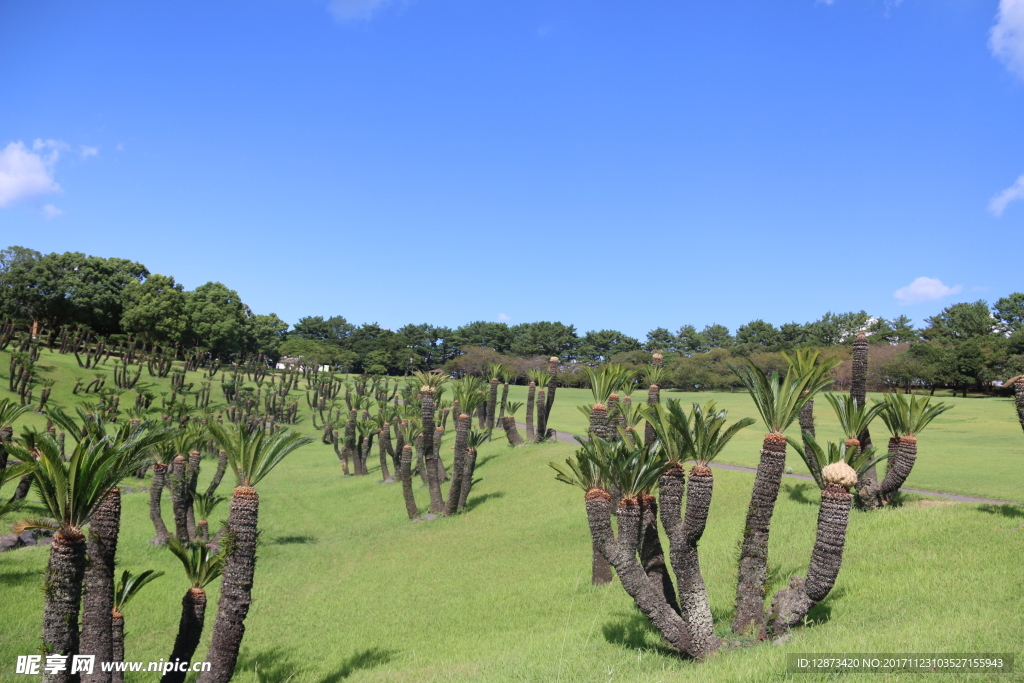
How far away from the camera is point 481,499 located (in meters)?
29.7

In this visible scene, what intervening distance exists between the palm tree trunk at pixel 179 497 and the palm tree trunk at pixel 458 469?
35.6ft

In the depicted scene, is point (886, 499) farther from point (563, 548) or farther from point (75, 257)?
point (75, 257)

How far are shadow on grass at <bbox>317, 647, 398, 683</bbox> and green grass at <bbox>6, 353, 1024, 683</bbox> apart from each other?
5 cm

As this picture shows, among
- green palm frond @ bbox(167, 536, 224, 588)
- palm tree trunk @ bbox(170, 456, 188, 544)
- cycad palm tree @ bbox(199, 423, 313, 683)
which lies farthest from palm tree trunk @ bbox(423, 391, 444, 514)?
green palm frond @ bbox(167, 536, 224, 588)

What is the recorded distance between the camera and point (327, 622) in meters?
16.3

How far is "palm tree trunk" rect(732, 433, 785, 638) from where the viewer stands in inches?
438

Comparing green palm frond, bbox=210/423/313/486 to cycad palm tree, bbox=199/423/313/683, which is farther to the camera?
green palm frond, bbox=210/423/313/486

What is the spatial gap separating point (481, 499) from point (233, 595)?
1889cm

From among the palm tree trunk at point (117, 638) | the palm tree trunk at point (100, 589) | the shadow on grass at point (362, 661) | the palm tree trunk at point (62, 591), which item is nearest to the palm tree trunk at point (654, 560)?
the shadow on grass at point (362, 661)

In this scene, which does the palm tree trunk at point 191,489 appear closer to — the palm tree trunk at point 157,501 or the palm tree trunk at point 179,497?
the palm tree trunk at point 179,497

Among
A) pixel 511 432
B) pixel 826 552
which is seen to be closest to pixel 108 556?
pixel 826 552

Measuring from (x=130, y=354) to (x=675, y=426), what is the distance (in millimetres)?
66895

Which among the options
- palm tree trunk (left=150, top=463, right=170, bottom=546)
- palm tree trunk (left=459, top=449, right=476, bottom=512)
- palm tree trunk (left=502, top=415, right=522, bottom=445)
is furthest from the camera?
palm tree trunk (left=502, top=415, right=522, bottom=445)

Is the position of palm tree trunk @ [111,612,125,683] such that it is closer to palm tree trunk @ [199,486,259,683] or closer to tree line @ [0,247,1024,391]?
palm tree trunk @ [199,486,259,683]
